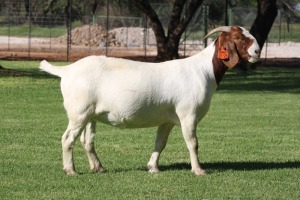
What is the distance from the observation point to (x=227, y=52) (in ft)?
37.7

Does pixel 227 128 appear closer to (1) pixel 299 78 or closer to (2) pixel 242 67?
(1) pixel 299 78

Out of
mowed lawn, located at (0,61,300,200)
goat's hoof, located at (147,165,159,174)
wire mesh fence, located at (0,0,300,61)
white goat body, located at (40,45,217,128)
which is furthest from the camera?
wire mesh fence, located at (0,0,300,61)

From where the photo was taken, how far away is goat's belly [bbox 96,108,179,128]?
1108 cm

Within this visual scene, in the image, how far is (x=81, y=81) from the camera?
11.0 meters

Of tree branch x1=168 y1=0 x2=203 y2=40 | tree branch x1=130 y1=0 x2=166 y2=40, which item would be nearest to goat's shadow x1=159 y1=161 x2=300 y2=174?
tree branch x1=168 y1=0 x2=203 y2=40

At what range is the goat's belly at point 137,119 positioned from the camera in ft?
36.3

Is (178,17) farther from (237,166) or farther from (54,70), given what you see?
(54,70)

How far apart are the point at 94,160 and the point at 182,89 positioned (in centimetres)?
148

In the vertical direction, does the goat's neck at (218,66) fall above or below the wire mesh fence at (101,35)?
above

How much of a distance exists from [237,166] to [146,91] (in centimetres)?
200

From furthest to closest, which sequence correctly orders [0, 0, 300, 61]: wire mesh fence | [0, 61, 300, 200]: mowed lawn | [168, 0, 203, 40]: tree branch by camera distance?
[0, 0, 300, 61]: wire mesh fence
[168, 0, 203, 40]: tree branch
[0, 61, 300, 200]: mowed lawn

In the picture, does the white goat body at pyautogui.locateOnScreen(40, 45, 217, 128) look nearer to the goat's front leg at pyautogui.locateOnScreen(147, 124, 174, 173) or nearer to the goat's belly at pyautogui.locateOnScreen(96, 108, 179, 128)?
the goat's belly at pyautogui.locateOnScreen(96, 108, 179, 128)

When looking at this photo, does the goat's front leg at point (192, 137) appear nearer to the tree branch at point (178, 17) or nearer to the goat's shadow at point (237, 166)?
the goat's shadow at point (237, 166)

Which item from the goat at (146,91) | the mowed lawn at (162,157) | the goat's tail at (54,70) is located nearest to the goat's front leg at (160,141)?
the goat at (146,91)
